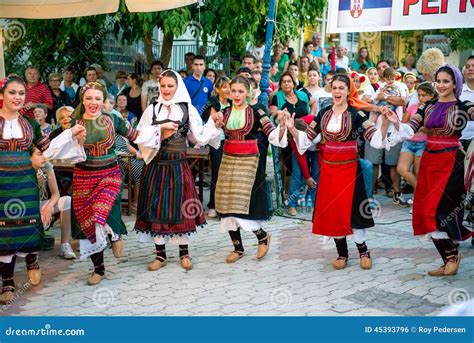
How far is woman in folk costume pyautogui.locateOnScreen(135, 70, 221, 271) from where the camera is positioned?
5.62 meters

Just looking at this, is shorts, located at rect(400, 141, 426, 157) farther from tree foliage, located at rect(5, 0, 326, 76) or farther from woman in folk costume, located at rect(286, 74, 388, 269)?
tree foliage, located at rect(5, 0, 326, 76)

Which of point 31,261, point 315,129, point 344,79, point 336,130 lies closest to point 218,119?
point 315,129

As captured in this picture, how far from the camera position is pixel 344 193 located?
18.5 ft

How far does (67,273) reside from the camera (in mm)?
5629

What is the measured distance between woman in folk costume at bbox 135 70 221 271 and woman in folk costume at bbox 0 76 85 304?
2.65ft

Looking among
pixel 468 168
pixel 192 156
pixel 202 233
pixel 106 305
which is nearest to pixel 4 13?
pixel 192 156

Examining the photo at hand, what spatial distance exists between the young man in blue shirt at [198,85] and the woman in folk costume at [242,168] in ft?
9.59

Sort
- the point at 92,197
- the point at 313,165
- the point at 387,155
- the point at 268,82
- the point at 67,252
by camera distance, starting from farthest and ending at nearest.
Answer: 1. the point at 387,155
2. the point at 313,165
3. the point at 268,82
4. the point at 67,252
5. the point at 92,197

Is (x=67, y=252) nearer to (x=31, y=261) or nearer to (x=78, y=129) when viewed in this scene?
(x=31, y=261)

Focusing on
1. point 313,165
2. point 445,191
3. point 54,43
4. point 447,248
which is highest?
point 54,43

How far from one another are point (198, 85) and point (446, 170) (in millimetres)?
4375

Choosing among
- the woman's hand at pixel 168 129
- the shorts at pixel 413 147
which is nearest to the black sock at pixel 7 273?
the woman's hand at pixel 168 129

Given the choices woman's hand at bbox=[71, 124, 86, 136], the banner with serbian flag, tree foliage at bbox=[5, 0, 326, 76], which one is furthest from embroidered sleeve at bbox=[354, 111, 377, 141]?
tree foliage at bbox=[5, 0, 326, 76]

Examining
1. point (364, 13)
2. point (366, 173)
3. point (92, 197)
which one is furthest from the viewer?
point (364, 13)
